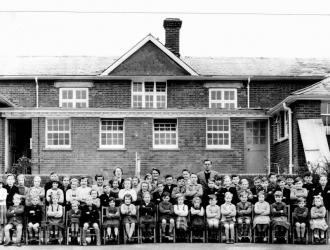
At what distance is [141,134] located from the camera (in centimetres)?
2755

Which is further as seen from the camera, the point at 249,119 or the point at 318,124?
the point at 249,119

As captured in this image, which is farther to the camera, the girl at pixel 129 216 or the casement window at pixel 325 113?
the casement window at pixel 325 113

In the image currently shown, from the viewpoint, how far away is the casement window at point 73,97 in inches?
1211

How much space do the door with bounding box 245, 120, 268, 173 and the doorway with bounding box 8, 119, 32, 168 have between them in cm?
956

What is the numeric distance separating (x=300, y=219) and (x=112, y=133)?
1317 cm

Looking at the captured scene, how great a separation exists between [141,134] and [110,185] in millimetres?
10904

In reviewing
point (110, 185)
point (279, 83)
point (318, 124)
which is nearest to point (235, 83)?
point (279, 83)

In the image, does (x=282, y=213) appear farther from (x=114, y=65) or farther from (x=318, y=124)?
(x=114, y=65)

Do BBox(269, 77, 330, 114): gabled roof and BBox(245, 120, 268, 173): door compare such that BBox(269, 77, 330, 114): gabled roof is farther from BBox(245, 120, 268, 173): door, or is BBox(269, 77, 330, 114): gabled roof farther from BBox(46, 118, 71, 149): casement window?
BBox(46, 118, 71, 149): casement window

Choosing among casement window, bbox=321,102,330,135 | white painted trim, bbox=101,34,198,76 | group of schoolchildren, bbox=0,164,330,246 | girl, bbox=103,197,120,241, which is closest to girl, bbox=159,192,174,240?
group of schoolchildren, bbox=0,164,330,246

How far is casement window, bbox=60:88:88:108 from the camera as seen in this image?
30.8 metres

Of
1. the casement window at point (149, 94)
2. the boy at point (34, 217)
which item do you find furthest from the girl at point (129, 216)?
the casement window at point (149, 94)

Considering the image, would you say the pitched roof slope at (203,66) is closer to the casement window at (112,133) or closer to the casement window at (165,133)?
the casement window at (112,133)

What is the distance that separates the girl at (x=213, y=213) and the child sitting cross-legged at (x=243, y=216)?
484 mm
